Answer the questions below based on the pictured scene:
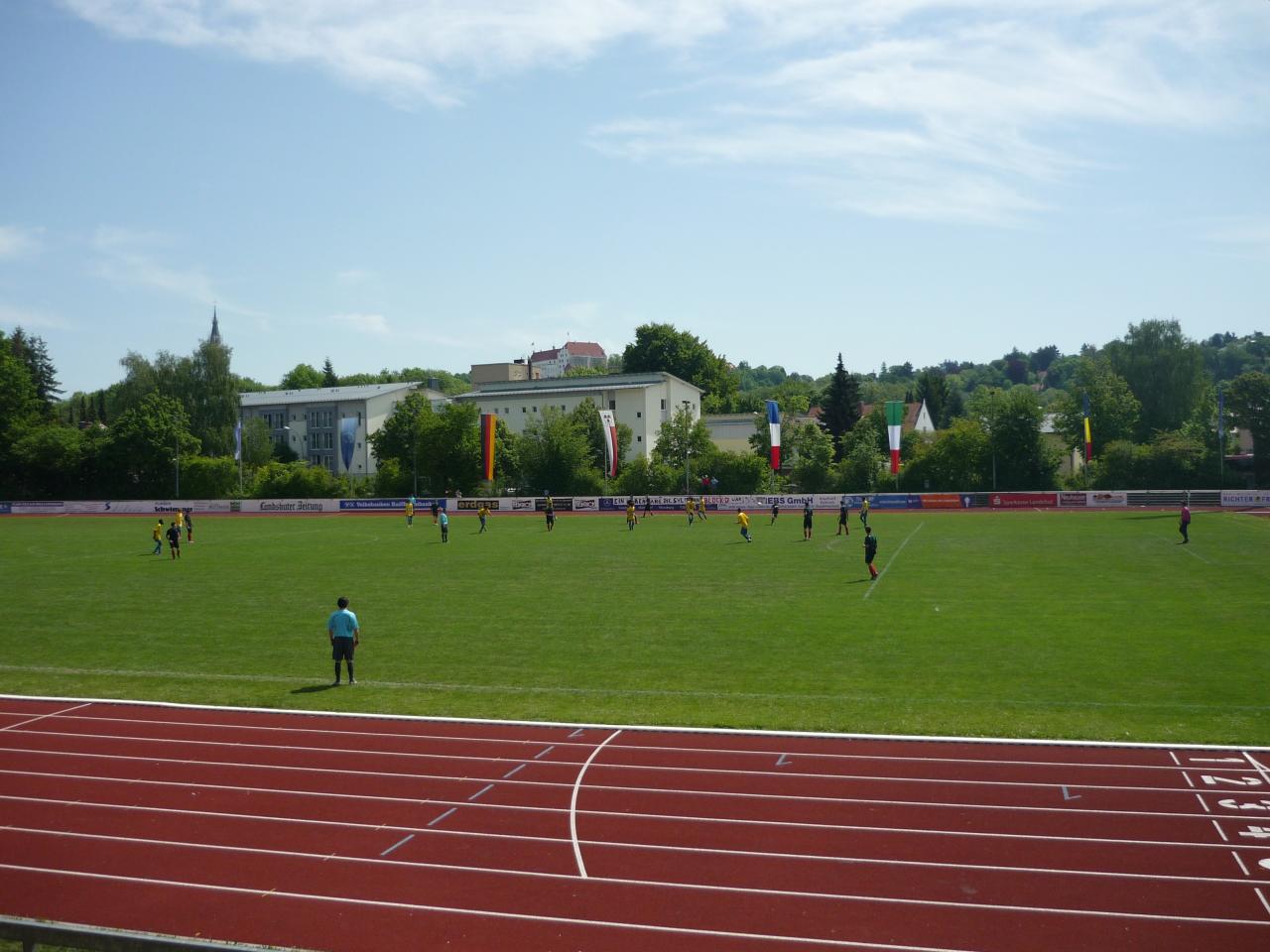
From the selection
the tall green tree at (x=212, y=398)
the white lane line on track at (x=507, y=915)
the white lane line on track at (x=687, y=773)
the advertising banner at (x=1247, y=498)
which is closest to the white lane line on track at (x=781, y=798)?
the white lane line on track at (x=687, y=773)

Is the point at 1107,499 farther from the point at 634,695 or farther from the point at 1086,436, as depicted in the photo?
the point at 634,695

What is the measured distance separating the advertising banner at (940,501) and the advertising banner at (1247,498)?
14554 millimetres

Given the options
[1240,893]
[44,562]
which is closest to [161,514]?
[44,562]

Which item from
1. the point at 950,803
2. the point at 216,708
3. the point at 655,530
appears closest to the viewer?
the point at 950,803

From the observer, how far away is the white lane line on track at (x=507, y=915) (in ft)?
26.2

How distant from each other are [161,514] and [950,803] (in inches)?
2795

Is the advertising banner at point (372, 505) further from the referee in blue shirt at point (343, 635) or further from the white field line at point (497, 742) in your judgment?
the white field line at point (497, 742)

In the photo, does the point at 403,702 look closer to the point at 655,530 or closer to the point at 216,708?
the point at 216,708

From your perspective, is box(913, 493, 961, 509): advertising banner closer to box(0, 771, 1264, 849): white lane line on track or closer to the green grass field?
the green grass field

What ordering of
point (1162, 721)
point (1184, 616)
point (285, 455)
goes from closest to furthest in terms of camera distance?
point (1162, 721) < point (1184, 616) < point (285, 455)

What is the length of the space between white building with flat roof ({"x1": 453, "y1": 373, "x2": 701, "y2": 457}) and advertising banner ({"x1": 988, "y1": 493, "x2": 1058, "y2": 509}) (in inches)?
1410

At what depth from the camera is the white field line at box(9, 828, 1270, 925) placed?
8.31m

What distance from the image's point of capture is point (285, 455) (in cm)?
10762

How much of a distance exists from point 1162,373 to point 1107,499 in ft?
138
